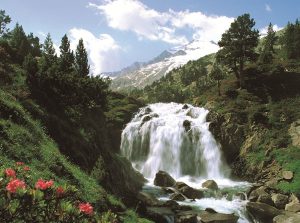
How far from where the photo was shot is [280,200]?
36.5m

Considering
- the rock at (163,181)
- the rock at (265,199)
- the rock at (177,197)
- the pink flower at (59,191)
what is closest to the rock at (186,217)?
the rock at (177,197)

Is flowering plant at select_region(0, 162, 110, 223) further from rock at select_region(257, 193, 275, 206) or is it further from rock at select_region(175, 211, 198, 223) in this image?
rock at select_region(257, 193, 275, 206)

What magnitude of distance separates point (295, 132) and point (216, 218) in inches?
1093

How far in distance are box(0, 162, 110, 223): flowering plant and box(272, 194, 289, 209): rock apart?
3317 centimetres

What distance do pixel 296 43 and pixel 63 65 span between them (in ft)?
228

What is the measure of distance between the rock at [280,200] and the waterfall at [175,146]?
15.9 metres

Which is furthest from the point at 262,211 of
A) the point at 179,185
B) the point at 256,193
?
the point at 179,185

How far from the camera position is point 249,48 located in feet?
242

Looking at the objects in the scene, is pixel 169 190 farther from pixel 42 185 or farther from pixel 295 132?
pixel 42 185

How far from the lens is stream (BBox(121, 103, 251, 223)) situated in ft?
176

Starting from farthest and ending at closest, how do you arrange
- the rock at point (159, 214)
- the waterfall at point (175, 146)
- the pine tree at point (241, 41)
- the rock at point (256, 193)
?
1. the pine tree at point (241, 41)
2. the waterfall at point (175, 146)
3. the rock at point (256, 193)
4. the rock at point (159, 214)

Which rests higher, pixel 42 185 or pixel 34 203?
pixel 42 185

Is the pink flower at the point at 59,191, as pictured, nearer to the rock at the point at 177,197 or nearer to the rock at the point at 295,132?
the rock at the point at 177,197

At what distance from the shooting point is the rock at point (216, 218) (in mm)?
29147
